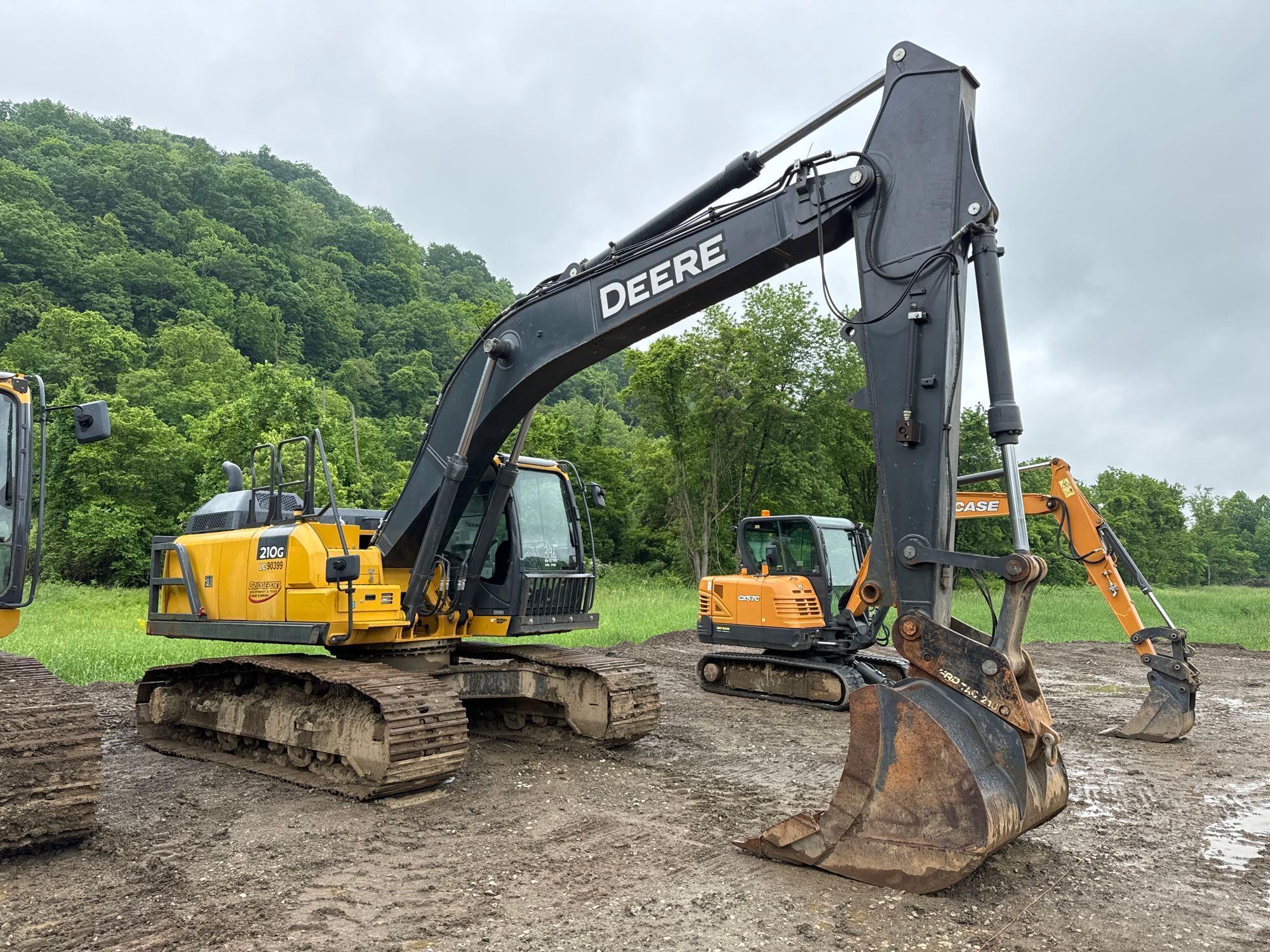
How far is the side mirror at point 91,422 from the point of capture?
17.4 feet

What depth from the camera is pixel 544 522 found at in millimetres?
7891

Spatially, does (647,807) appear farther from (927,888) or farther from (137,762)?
(137,762)

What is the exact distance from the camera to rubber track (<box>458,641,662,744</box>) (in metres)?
7.30

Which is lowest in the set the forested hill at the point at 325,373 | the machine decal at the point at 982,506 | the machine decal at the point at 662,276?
the machine decal at the point at 982,506

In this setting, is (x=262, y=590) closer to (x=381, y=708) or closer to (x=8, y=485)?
(x=381, y=708)

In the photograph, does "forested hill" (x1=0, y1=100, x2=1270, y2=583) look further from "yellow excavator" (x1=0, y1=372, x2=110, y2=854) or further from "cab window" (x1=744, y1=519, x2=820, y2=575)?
"yellow excavator" (x1=0, y1=372, x2=110, y2=854)

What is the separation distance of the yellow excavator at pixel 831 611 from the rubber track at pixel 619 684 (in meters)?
3.08

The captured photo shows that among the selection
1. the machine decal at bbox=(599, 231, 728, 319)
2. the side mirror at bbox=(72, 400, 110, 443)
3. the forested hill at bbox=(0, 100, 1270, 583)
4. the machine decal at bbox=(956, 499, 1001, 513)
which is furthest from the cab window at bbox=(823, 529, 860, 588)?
the forested hill at bbox=(0, 100, 1270, 583)

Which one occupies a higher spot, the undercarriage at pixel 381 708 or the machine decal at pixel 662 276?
the machine decal at pixel 662 276

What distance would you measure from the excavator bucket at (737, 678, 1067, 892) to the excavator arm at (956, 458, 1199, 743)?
508cm

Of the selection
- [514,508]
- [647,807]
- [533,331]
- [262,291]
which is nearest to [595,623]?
[514,508]

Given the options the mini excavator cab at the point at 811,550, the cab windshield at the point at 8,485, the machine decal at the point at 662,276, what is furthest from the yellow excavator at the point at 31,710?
the mini excavator cab at the point at 811,550

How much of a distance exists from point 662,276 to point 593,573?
130 inches

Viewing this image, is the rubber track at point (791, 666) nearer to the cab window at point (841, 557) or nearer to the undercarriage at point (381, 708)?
the cab window at point (841, 557)
